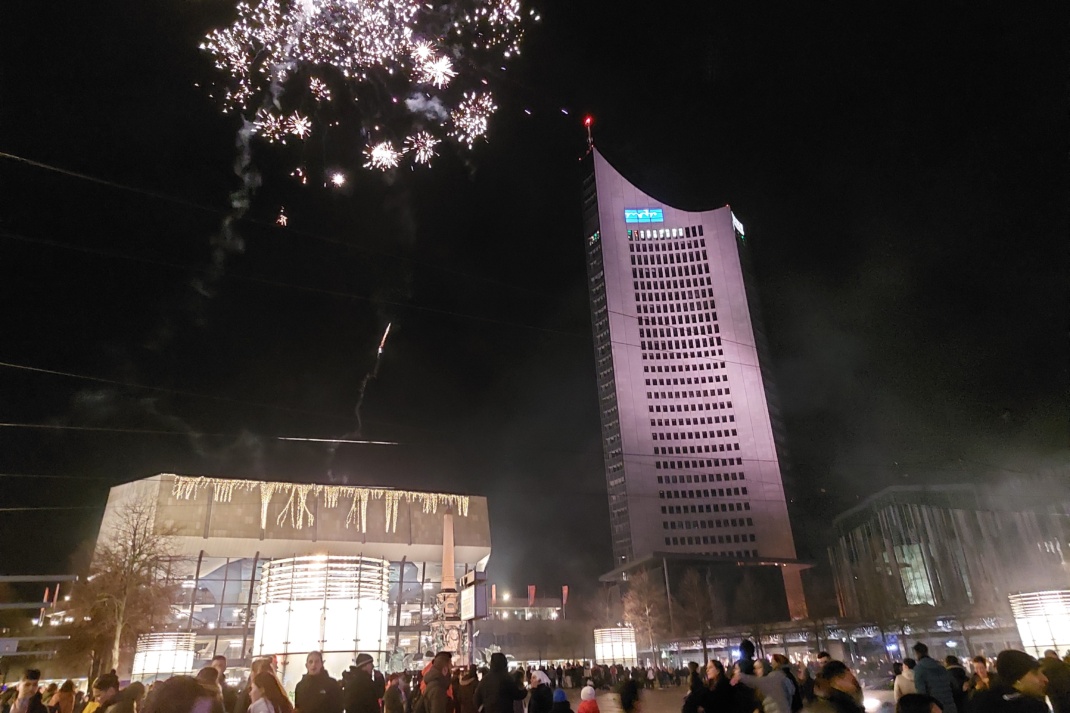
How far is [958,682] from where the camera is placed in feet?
28.4

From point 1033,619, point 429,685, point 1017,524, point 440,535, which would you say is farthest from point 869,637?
point 429,685

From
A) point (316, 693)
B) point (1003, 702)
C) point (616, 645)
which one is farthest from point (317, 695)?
point (616, 645)

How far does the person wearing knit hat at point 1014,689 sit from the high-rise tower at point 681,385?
95918 mm

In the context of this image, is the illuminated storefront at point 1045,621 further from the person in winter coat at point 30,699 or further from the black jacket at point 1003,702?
the person in winter coat at point 30,699

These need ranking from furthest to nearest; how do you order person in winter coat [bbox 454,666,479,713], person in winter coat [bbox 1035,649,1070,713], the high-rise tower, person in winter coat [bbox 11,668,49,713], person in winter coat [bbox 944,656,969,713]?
the high-rise tower → person in winter coat [bbox 944,656,969,713] → person in winter coat [bbox 454,666,479,713] → person in winter coat [bbox 11,668,49,713] → person in winter coat [bbox 1035,649,1070,713]

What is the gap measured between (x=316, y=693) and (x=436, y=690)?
1.23m

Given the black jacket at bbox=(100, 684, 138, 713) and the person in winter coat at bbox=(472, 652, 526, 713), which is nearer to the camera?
the black jacket at bbox=(100, 684, 138, 713)

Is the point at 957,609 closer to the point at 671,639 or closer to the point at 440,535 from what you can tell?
the point at 671,639

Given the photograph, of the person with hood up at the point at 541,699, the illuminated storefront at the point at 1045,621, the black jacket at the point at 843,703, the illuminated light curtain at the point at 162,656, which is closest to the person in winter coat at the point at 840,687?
the black jacket at the point at 843,703

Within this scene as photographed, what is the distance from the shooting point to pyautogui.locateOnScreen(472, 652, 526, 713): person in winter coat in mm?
6469

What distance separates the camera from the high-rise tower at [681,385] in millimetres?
101000

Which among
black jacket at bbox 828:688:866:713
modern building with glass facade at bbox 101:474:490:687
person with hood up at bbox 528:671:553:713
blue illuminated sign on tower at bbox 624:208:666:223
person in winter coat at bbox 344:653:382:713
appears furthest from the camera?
blue illuminated sign on tower at bbox 624:208:666:223

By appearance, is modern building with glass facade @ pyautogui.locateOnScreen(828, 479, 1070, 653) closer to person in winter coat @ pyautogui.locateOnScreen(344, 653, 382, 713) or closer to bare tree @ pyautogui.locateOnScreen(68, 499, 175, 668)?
person in winter coat @ pyautogui.locateOnScreen(344, 653, 382, 713)

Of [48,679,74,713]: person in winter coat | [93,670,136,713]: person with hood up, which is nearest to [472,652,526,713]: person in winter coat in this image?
[93,670,136,713]: person with hood up
